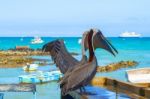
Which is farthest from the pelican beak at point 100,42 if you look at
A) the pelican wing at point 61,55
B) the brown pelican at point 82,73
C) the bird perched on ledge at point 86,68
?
the pelican wing at point 61,55

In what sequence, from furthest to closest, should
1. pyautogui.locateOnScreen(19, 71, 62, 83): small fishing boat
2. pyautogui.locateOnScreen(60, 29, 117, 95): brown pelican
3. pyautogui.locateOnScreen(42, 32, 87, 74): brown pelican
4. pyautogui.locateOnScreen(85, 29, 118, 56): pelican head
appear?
pyautogui.locateOnScreen(19, 71, 62, 83): small fishing boat
pyautogui.locateOnScreen(42, 32, 87, 74): brown pelican
pyautogui.locateOnScreen(85, 29, 118, 56): pelican head
pyautogui.locateOnScreen(60, 29, 117, 95): brown pelican

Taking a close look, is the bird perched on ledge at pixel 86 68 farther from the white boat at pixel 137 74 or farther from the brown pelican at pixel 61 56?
the white boat at pixel 137 74

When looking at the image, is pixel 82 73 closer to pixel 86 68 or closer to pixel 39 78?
pixel 86 68

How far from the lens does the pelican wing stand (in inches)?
458

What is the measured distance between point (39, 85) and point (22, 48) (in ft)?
163

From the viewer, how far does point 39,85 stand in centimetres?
2748

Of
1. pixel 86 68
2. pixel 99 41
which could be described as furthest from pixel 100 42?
pixel 86 68

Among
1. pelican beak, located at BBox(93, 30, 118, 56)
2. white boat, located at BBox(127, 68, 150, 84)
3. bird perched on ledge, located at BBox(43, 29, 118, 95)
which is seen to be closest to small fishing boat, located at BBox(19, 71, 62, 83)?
white boat, located at BBox(127, 68, 150, 84)

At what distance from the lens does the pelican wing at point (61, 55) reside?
11.6 meters

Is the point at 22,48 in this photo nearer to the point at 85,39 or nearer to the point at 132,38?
the point at 85,39

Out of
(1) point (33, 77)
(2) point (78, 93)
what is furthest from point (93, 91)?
(1) point (33, 77)

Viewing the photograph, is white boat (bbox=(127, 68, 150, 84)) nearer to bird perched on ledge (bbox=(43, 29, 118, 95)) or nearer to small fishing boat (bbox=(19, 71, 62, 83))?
bird perched on ledge (bbox=(43, 29, 118, 95))

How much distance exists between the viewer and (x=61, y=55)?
12.1 metres

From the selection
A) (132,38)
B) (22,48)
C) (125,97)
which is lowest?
(125,97)
